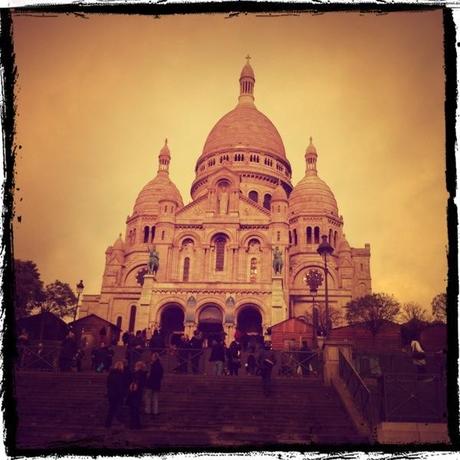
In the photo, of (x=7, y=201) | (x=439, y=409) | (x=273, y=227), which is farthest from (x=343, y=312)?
(x=7, y=201)

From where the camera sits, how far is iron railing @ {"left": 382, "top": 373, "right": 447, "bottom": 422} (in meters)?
12.2

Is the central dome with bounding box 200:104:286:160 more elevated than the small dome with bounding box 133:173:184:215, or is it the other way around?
the central dome with bounding box 200:104:286:160

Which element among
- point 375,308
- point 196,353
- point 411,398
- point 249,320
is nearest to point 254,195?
point 249,320

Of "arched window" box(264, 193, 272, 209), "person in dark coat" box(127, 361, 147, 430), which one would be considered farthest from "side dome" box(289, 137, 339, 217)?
"person in dark coat" box(127, 361, 147, 430)

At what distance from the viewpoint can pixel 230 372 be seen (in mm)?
20188

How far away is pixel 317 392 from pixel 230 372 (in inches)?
175

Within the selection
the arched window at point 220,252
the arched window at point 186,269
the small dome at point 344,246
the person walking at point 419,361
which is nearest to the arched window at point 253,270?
the arched window at point 220,252

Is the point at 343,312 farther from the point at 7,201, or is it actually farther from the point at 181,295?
the point at 7,201

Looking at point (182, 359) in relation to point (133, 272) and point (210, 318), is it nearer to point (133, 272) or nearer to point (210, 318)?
point (210, 318)

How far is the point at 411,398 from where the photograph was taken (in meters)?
13.1

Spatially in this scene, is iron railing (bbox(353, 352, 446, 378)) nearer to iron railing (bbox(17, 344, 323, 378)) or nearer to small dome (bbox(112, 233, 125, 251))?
iron railing (bbox(17, 344, 323, 378))

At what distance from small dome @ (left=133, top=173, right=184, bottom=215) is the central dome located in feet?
23.7

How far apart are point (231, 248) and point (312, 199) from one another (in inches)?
707

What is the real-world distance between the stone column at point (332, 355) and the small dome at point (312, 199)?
41985mm
